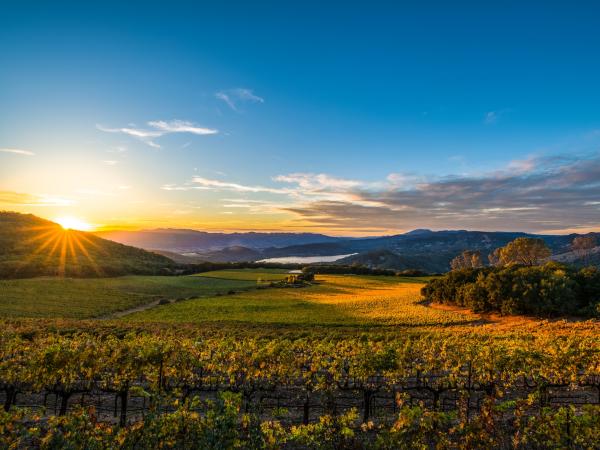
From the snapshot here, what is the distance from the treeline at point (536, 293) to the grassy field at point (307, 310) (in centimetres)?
638

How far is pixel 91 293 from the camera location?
257ft

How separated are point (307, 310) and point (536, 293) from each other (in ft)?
124

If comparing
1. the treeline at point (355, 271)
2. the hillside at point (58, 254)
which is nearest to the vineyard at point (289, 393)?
the hillside at point (58, 254)

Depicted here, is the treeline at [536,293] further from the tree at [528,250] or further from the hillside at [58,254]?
the hillside at [58,254]

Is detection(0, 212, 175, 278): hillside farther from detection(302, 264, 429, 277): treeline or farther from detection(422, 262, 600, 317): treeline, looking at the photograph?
detection(422, 262, 600, 317): treeline

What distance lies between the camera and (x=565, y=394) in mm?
21047

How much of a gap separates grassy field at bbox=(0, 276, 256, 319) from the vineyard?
20262 millimetres

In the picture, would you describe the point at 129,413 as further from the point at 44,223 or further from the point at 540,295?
the point at 44,223

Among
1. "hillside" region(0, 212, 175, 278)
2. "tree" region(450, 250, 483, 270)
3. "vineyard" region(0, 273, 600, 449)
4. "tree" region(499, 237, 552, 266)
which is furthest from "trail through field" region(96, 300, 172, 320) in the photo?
"tree" region(450, 250, 483, 270)

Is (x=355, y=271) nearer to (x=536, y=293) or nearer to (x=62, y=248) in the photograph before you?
(x=536, y=293)

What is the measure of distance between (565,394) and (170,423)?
74.3 feet

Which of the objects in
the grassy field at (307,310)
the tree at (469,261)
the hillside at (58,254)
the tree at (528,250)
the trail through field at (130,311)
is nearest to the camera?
the grassy field at (307,310)

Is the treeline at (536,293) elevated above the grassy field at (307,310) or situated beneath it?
elevated above

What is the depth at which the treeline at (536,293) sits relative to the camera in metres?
55.3
